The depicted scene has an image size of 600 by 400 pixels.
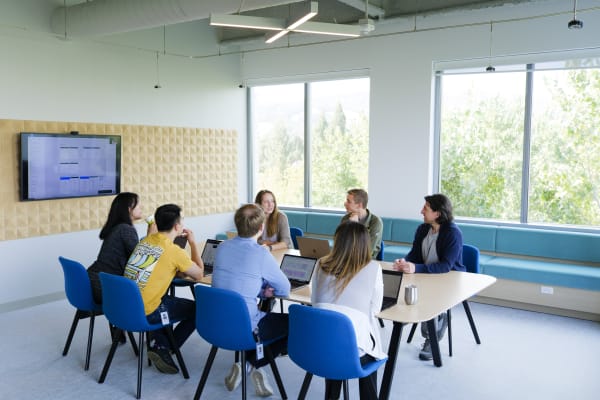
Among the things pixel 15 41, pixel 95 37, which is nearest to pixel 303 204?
pixel 95 37

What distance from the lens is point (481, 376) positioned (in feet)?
13.4

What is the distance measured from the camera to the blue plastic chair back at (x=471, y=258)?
15.3 feet

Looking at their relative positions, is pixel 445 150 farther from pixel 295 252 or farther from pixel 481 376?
pixel 481 376

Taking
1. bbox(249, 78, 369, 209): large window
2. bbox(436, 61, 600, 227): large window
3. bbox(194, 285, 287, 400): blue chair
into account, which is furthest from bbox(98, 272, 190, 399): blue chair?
bbox(249, 78, 369, 209): large window

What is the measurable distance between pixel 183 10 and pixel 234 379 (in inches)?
135

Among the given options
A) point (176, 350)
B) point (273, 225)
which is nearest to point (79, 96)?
point (273, 225)

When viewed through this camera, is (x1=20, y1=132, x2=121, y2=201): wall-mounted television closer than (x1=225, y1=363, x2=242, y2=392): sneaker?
No

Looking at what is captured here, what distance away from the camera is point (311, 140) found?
820 cm

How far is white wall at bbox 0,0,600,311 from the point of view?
5.87 meters

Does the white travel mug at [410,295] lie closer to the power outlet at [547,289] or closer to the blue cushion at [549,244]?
the power outlet at [547,289]

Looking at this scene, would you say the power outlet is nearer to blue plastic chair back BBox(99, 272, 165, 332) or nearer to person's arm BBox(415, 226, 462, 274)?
person's arm BBox(415, 226, 462, 274)

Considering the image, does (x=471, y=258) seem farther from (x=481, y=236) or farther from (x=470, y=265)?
(x=481, y=236)

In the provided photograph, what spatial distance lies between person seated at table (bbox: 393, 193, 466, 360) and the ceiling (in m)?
1.83

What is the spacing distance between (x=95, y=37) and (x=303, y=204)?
147 inches
